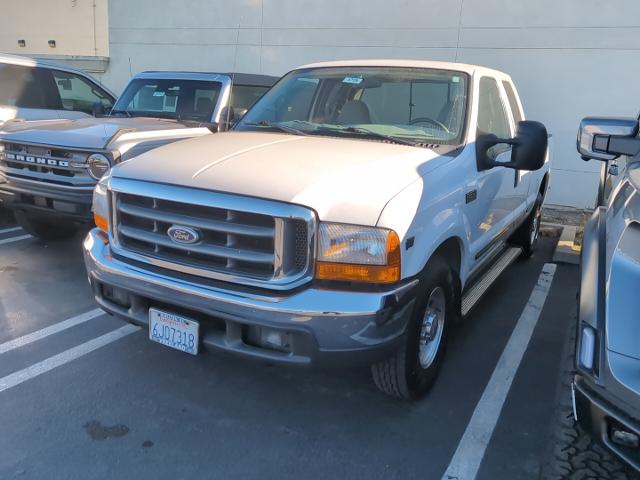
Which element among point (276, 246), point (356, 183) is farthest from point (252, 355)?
point (356, 183)

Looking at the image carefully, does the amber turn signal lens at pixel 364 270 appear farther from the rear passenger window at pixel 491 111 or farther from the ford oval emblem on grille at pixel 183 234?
the rear passenger window at pixel 491 111

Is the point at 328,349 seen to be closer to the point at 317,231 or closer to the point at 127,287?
the point at 317,231

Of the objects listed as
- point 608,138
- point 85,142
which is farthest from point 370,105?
point 85,142

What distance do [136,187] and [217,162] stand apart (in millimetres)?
446

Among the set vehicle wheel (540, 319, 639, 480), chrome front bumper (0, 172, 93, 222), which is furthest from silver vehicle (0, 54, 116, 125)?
vehicle wheel (540, 319, 639, 480)

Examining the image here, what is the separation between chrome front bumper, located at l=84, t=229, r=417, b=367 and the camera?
2600 mm

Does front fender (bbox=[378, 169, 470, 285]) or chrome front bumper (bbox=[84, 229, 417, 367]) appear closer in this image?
chrome front bumper (bbox=[84, 229, 417, 367])

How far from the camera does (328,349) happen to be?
265 centimetres

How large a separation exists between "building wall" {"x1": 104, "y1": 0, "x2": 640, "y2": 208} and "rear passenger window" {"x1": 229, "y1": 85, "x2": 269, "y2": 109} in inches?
81.2

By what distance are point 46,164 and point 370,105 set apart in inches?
118

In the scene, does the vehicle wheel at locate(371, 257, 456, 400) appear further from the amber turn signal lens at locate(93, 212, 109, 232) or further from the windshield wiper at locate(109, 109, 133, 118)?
the windshield wiper at locate(109, 109, 133, 118)

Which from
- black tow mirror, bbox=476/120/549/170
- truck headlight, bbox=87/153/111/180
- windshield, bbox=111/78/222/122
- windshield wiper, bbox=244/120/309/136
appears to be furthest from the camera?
windshield, bbox=111/78/222/122

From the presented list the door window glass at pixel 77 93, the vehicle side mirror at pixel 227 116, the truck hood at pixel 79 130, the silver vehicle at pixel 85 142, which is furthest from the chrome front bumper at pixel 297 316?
the door window glass at pixel 77 93

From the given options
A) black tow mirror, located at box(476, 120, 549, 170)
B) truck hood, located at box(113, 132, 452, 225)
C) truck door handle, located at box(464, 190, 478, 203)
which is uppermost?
black tow mirror, located at box(476, 120, 549, 170)
